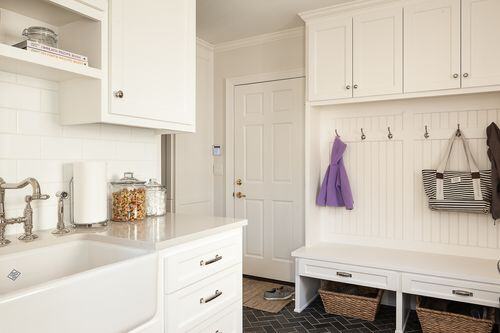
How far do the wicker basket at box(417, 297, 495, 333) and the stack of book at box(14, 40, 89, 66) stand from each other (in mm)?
2581

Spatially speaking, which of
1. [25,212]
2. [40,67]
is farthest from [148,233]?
[40,67]

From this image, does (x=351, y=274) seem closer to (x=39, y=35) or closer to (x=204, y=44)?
(x=39, y=35)

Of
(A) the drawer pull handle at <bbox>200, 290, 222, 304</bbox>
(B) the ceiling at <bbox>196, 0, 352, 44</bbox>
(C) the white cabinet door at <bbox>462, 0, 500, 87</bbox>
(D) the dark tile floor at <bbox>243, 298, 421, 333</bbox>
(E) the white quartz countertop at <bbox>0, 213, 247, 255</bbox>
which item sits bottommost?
(D) the dark tile floor at <bbox>243, 298, 421, 333</bbox>

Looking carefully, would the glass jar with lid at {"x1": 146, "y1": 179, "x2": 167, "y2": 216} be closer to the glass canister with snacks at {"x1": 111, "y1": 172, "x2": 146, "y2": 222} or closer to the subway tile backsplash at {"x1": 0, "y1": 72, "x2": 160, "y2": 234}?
the glass canister with snacks at {"x1": 111, "y1": 172, "x2": 146, "y2": 222}

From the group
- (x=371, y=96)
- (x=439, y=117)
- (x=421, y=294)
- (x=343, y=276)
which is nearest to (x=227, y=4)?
(x=371, y=96)

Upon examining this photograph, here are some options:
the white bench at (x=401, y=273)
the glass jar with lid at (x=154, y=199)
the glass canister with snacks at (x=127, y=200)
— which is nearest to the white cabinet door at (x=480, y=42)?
the white bench at (x=401, y=273)

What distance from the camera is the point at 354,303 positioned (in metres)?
2.80

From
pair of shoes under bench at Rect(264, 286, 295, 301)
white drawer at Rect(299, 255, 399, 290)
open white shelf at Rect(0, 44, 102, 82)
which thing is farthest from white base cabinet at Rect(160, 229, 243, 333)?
pair of shoes under bench at Rect(264, 286, 295, 301)

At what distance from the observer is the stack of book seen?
1.43 m

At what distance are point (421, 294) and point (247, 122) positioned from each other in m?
2.25

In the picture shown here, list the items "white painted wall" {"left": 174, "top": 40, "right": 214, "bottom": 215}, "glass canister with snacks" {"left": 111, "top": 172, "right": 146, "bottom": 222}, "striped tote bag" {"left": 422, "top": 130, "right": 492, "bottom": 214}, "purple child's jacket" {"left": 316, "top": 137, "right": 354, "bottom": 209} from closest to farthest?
"glass canister with snacks" {"left": 111, "top": 172, "right": 146, "bottom": 222}
"striped tote bag" {"left": 422, "top": 130, "right": 492, "bottom": 214}
"purple child's jacket" {"left": 316, "top": 137, "right": 354, "bottom": 209}
"white painted wall" {"left": 174, "top": 40, "right": 214, "bottom": 215}

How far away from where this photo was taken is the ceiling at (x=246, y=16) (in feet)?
9.64

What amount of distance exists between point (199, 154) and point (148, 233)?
2.28 m

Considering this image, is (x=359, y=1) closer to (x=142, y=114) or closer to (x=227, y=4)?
(x=227, y=4)
